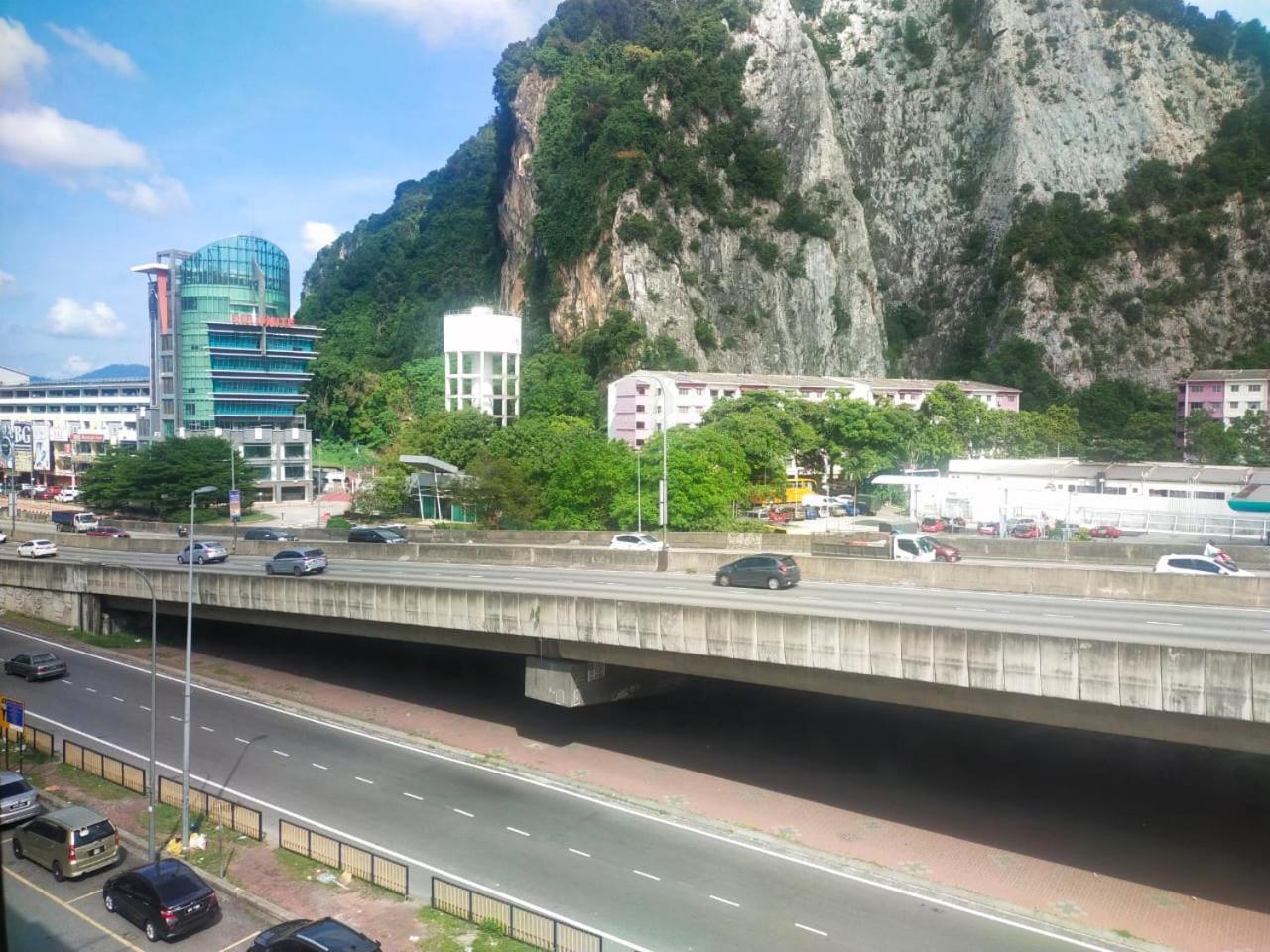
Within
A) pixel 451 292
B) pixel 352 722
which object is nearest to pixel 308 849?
pixel 352 722

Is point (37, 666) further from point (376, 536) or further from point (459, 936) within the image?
point (459, 936)

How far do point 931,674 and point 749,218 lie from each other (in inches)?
3814

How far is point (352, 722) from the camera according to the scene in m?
27.8

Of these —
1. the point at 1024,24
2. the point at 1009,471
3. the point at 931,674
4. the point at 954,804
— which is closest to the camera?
the point at 931,674

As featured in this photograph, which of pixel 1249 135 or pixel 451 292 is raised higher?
pixel 1249 135

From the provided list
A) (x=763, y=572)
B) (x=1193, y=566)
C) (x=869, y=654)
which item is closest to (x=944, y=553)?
(x=1193, y=566)

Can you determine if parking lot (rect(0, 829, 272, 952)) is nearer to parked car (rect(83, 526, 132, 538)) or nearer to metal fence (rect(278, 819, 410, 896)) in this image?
metal fence (rect(278, 819, 410, 896))

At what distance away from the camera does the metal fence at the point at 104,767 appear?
916 inches

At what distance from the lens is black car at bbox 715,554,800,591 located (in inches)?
1195

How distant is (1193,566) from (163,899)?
96.0 ft

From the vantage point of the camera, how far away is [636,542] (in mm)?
41688

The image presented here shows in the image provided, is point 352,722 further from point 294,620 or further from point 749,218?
point 749,218

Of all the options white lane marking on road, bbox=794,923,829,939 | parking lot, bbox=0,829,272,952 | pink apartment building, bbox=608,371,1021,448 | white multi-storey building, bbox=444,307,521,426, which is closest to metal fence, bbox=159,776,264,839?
parking lot, bbox=0,829,272,952

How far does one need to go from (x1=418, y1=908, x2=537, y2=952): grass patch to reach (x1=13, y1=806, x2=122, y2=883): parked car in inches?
265
